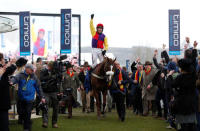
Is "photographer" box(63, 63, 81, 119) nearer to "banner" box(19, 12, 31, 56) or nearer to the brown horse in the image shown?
the brown horse

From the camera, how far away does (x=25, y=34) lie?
28.2 m

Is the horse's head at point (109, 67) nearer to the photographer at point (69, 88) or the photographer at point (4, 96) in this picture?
the photographer at point (69, 88)

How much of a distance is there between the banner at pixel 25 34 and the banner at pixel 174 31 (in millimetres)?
10461

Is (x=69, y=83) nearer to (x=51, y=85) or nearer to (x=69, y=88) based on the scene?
(x=69, y=88)

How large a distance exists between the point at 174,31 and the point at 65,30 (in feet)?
25.3

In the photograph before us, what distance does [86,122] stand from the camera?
13.8 m

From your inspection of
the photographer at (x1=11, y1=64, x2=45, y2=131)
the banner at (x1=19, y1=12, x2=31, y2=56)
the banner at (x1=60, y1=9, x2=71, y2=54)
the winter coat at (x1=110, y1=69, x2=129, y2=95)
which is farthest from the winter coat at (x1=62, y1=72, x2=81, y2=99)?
the banner at (x1=19, y1=12, x2=31, y2=56)

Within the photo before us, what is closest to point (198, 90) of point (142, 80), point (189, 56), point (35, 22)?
point (189, 56)

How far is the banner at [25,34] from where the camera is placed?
2798cm

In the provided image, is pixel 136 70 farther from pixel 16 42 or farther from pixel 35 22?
pixel 16 42

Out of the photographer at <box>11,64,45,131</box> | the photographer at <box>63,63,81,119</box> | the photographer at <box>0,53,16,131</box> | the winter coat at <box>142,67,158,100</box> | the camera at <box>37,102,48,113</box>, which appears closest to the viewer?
the photographer at <box>0,53,16,131</box>

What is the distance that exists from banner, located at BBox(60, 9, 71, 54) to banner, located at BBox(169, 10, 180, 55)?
283 inches

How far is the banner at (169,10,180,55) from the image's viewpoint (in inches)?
903

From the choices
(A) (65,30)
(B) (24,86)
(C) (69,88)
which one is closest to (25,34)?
(A) (65,30)
